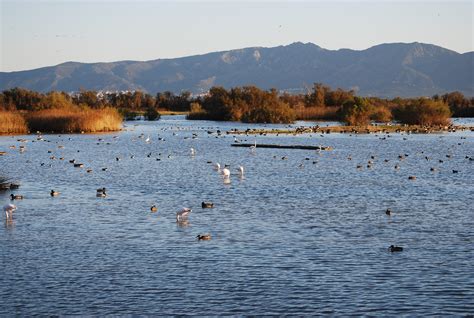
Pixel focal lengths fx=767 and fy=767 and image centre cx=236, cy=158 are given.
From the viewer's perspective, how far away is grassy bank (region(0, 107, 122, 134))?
270 ft

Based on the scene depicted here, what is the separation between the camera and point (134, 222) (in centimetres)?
2595

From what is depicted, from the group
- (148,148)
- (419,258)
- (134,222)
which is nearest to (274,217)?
(134,222)

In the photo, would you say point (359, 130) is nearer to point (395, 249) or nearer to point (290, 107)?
point (290, 107)

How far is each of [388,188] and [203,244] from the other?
1570cm

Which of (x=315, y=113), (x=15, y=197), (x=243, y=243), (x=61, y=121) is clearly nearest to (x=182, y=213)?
(x=243, y=243)

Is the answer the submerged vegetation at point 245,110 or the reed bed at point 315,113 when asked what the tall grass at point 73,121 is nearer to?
the submerged vegetation at point 245,110

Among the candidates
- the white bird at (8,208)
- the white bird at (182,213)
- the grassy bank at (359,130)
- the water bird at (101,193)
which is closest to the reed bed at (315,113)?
the grassy bank at (359,130)

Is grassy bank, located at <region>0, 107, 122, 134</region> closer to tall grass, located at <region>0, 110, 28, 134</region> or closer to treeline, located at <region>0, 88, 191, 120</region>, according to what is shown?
tall grass, located at <region>0, 110, 28, 134</region>

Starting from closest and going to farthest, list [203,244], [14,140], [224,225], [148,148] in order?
1. [203,244]
2. [224,225]
3. [148,148]
4. [14,140]

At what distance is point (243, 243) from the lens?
22.3 m

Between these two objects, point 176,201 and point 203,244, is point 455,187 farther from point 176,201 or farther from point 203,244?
point 203,244

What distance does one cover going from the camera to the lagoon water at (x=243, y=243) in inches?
656

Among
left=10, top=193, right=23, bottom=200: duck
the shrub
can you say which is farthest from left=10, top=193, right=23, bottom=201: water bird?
the shrub

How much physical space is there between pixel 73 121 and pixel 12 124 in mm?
6351
